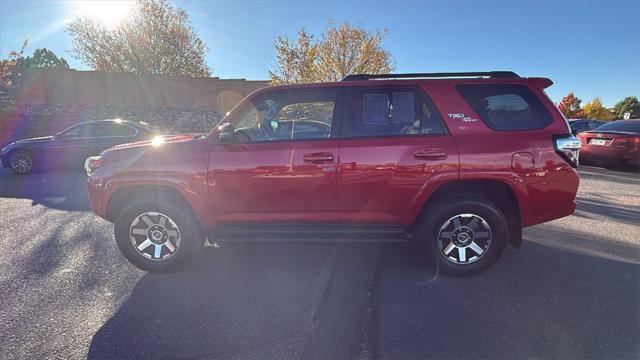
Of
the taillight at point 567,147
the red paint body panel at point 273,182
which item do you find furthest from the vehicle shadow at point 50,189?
the taillight at point 567,147

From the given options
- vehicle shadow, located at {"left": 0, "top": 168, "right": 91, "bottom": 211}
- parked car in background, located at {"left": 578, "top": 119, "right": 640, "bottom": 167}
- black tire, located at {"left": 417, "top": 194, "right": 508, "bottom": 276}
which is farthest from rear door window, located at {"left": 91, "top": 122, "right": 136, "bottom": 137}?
parked car in background, located at {"left": 578, "top": 119, "right": 640, "bottom": 167}

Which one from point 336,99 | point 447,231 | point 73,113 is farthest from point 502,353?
point 73,113

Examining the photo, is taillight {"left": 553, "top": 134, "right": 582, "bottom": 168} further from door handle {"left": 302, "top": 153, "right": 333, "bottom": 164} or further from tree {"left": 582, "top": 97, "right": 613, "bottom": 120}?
tree {"left": 582, "top": 97, "right": 613, "bottom": 120}

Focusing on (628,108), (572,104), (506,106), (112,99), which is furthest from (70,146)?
(572,104)

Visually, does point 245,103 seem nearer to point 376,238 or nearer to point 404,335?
point 376,238

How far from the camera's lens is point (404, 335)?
87.4 inches

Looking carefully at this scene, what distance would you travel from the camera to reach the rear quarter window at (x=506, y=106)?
2.86m

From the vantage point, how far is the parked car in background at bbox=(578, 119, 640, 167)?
7715 mm

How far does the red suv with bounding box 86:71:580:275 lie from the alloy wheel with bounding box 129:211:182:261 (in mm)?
11

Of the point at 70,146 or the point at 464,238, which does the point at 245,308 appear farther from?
the point at 70,146

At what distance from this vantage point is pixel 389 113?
2943mm

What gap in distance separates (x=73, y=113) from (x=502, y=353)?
903 inches

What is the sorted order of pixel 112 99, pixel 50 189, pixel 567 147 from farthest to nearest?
pixel 112 99
pixel 50 189
pixel 567 147

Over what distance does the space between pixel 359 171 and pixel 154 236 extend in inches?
88.9
